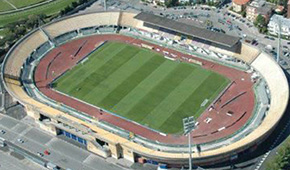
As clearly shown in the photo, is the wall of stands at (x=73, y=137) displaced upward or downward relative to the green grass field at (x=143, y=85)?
downward

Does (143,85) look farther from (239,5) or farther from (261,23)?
(239,5)

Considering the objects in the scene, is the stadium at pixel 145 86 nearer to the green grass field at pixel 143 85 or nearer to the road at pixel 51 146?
the green grass field at pixel 143 85

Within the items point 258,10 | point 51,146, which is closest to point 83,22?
point 51,146

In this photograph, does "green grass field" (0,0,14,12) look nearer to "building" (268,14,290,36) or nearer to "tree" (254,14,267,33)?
"tree" (254,14,267,33)

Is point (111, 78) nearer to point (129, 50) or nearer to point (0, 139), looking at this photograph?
point (129, 50)

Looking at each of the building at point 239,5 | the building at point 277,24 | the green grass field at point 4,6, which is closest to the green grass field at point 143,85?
the building at point 277,24
